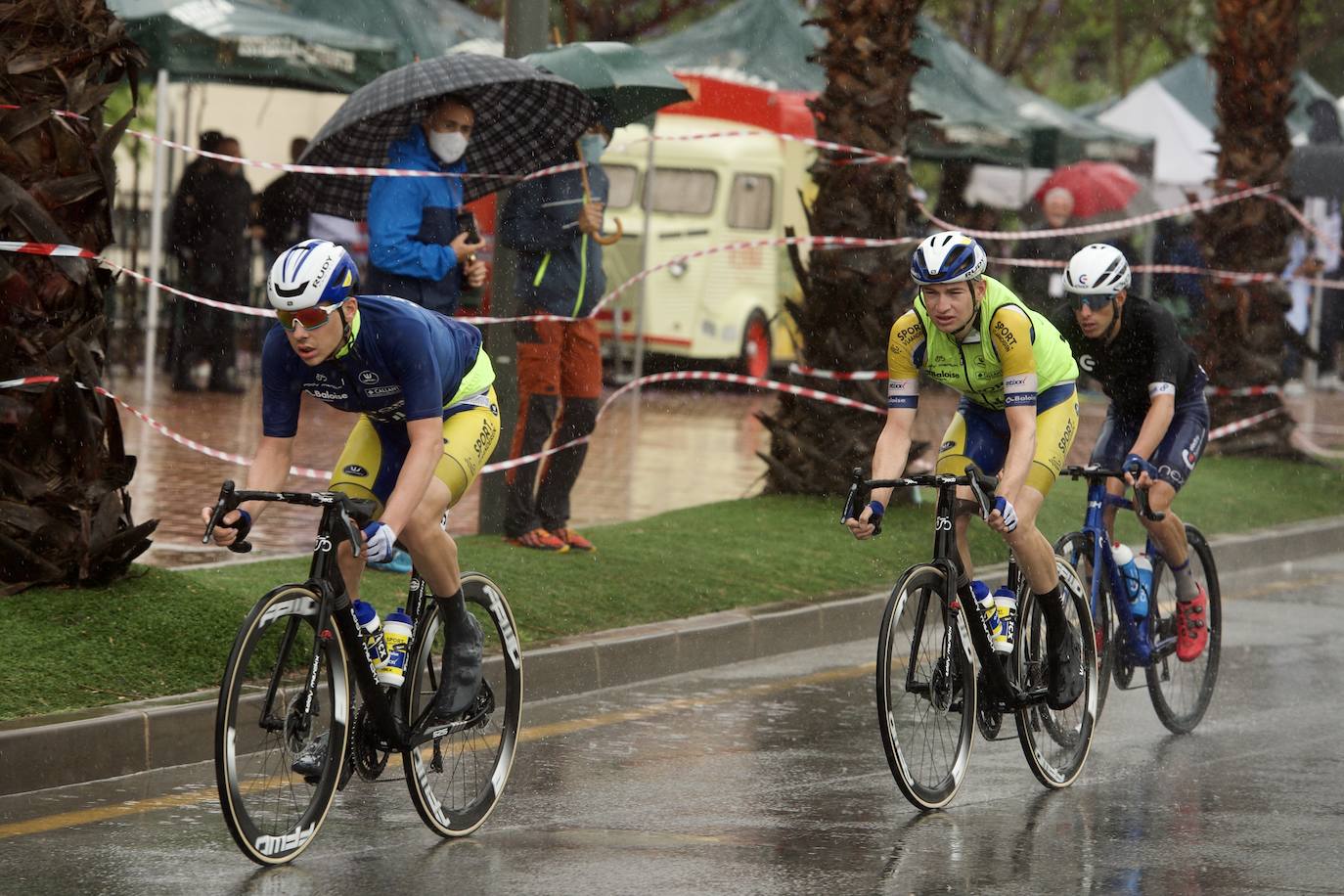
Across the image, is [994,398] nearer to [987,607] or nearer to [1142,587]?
[987,607]

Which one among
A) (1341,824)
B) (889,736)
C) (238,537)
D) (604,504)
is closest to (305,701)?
(238,537)

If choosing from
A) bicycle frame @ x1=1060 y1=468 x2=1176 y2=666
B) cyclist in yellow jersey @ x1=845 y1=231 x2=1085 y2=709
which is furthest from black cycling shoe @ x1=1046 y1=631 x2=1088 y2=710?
bicycle frame @ x1=1060 y1=468 x2=1176 y2=666

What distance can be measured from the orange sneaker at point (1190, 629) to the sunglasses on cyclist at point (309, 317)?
163 inches

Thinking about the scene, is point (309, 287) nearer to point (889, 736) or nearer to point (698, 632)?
point (889, 736)

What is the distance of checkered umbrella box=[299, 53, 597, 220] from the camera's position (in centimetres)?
964

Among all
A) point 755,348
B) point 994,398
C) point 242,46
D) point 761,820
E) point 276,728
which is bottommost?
point 761,820

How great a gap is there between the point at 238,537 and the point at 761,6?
2232 centimetres

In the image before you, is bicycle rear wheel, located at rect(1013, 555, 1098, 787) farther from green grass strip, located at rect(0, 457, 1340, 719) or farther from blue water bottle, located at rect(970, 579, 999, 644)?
green grass strip, located at rect(0, 457, 1340, 719)

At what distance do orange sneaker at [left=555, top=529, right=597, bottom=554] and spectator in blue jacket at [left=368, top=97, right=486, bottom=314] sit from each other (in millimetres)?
1464

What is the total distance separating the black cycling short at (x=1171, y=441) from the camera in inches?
345

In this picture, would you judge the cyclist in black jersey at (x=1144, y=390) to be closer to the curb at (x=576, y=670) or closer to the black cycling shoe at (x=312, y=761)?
the curb at (x=576, y=670)

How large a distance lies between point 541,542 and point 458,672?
438 centimetres

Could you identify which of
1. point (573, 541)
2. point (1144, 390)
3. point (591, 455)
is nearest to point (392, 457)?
point (1144, 390)

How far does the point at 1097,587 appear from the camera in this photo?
805cm
